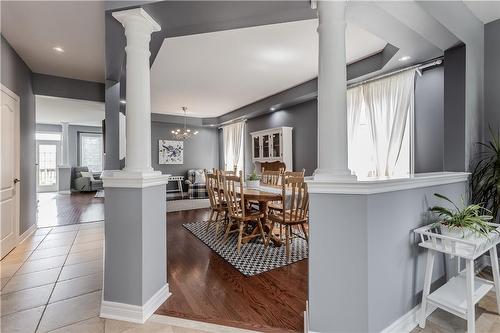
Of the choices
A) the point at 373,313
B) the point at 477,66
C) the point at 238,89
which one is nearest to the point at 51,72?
the point at 238,89

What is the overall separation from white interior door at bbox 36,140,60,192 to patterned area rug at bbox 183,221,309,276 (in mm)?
8964

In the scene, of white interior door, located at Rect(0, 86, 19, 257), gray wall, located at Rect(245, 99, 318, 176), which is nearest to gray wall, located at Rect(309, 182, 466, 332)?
gray wall, located at Rect(245, 99, 318, 176)

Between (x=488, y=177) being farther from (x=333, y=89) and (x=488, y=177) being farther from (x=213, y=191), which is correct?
(x=213, y=191)

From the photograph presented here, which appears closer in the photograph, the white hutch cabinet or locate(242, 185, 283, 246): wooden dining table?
locate(242, 185, 283, 246): wooden dining table

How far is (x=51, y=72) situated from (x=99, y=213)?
9.42 feet

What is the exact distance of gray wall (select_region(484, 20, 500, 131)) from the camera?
261cm

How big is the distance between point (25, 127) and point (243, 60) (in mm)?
3376

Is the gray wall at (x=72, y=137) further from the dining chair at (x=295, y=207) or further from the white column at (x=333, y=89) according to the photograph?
the white column at (x=333, y=89)

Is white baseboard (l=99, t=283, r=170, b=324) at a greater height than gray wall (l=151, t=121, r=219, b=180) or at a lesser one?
lesser

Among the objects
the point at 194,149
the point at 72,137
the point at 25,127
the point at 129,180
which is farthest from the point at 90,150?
the point at 129,180

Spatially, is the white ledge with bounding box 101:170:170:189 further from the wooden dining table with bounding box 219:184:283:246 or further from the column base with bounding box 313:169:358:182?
the wooden dining table with bounding box 219:184:283:246

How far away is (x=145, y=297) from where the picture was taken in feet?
5.65

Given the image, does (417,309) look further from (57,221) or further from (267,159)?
(57,221)

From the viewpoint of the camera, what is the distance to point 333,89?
147 cm
